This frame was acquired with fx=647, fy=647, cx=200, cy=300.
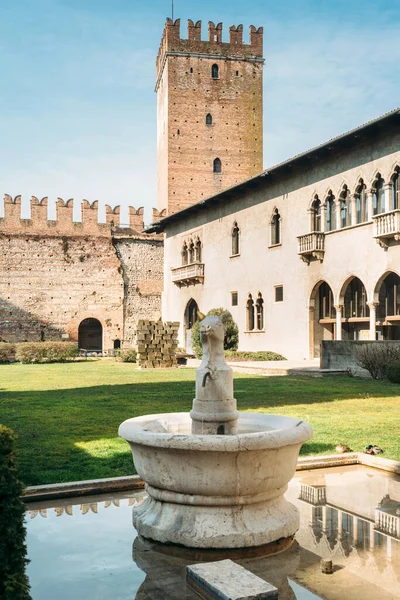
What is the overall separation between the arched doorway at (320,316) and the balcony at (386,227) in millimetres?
4318

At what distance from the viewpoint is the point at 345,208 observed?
22938 mm

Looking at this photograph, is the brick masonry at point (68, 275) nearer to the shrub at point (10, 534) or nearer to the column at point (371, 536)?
the column at point (371, 536)

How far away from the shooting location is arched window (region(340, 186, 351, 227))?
74.5 feet

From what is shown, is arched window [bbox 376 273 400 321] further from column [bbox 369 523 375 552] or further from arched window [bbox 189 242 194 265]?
column [bbox 369 523 375 552]

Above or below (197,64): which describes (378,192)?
below

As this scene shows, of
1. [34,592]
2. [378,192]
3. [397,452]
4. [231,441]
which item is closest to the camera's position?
[34,592]

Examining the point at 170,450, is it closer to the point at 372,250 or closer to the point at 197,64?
the point at 372,250

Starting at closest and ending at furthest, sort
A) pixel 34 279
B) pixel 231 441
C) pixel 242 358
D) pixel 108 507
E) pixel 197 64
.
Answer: pixel 231 441, pixel 108 507, pixel 242 358, pixel 34 279, pixel 197 64

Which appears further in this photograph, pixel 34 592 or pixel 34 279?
pixel 34 279

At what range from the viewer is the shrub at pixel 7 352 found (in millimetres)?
30594

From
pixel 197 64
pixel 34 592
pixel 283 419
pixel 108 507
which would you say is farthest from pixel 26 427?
pixel 197 64

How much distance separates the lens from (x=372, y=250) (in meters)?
21.4

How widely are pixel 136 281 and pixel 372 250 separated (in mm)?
22156

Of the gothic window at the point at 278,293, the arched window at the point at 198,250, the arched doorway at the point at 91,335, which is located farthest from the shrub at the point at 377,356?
the arched doorway at the point at 91,335
